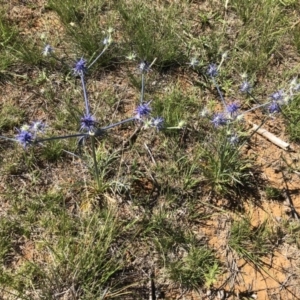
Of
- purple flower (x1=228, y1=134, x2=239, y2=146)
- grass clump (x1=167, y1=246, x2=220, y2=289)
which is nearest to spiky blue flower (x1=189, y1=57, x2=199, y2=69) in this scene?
purple flower (x1=228, y1=134, x2=239, y2=146)

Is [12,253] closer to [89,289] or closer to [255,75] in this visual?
[89,289]

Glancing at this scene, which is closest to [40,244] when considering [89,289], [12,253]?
[12,253]

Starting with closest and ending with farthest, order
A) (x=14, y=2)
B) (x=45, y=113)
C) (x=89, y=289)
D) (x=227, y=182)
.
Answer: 1. (x=89, y=289)
2. (x=227, y=182)
3. (x=45, y=113)
4. (x=14, y=2)

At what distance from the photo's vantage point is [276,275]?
2379mm

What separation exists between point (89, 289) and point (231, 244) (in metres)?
0.70

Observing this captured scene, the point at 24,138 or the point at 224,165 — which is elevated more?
the point at 24,138

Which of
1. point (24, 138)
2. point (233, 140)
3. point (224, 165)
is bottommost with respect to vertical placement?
point (224, 165)

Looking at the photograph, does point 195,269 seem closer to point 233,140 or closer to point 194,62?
point 233,140

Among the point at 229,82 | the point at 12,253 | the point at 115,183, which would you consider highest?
the point at 229,82

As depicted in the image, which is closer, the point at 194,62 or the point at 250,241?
the point at 250,241

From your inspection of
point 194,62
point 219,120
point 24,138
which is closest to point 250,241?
point 219,120

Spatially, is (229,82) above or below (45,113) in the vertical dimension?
above

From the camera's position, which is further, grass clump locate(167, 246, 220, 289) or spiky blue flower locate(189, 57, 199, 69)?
spiky blue flower locate(189, 57, 199, 69)

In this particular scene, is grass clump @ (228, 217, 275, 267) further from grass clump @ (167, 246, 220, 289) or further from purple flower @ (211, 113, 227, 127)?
purple flower @ (211, 113, 227, 127)
